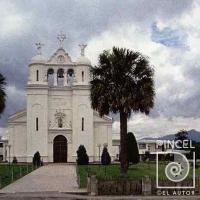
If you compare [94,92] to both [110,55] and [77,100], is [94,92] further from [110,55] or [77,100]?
[77,100]

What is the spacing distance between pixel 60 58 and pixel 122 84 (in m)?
46.5

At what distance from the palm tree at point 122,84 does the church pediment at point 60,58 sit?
4495cm

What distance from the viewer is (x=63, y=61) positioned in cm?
8625

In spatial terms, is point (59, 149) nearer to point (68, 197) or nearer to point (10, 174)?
point (10, 174)

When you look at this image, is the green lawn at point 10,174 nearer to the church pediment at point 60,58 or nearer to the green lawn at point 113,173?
the green lawn at point 113,173

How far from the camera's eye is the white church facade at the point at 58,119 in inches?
3317

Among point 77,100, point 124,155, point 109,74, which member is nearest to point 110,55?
point 109,74

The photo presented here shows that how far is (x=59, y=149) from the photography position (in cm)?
8506

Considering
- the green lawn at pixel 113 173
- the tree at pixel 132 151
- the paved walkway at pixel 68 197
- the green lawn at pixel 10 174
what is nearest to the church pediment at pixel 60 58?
the tree at pixel 132 151

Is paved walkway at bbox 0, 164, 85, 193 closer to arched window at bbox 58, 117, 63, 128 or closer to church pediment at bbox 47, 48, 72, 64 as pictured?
arched window at bbox 58, 117, 63, 128

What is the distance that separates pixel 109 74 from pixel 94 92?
1719 millimetres

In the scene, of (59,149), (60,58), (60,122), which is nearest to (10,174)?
(59,149)

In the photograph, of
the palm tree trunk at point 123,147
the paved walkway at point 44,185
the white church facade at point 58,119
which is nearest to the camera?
the paved walkway at point 44,185

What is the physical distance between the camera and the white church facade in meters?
84.2
